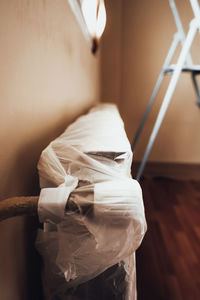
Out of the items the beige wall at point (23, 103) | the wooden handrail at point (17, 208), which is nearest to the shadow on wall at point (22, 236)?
the beige wall at point (23, 103)

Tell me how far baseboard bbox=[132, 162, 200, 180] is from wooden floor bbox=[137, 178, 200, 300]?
324 mm

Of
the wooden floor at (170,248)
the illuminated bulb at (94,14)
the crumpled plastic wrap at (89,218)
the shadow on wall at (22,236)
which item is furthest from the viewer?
the wooden floor at (170,248)

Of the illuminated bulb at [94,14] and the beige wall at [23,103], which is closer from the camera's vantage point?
the beige wall at [23,103]

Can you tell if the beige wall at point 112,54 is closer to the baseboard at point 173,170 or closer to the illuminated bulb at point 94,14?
the baseboard at point 173,170

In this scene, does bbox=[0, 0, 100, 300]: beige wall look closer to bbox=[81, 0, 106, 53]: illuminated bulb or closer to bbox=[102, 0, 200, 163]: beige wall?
bbox=[81, 0, 106, 53]: illuminated bulb

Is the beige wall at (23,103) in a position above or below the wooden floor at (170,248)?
above

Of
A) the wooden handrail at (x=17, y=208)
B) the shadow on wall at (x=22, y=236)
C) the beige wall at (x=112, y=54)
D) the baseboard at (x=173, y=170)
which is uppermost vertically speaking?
the beige wall at (x=112, y=54)

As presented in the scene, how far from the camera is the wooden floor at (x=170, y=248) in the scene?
3.46 ft

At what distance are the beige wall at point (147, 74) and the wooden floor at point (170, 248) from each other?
20.4 inches

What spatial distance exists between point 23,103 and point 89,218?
1.07 feet

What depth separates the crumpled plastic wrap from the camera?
374 millimetres

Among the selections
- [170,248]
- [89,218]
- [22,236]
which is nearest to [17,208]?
[89,218]

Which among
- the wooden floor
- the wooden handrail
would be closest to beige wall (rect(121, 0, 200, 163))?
the wooden floor

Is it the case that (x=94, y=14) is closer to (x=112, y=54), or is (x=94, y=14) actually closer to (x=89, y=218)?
(x=89, y=218)
